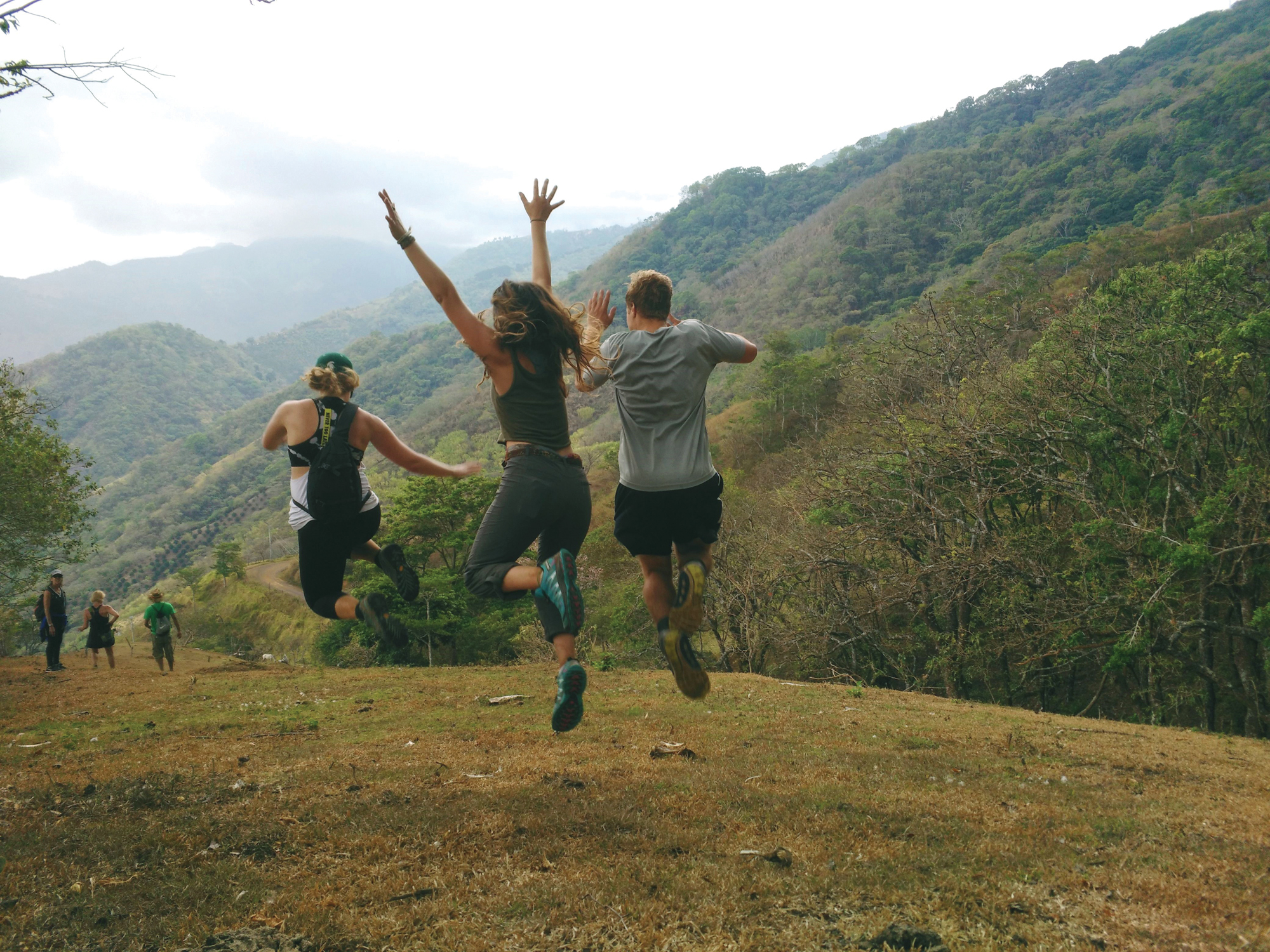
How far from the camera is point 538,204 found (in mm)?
4699

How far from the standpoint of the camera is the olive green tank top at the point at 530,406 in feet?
13.2

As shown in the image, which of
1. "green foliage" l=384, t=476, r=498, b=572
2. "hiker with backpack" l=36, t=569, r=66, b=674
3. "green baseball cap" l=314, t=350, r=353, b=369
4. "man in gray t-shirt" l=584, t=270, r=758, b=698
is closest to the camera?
"man in gray t-shirt" l=584, t=270, r=758, b=698

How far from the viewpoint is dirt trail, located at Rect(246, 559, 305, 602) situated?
58406 millimetres

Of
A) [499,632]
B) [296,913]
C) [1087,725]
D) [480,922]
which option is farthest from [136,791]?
[499,632]

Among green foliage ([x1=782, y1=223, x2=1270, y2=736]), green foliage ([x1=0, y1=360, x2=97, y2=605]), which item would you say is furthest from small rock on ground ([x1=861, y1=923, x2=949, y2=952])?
green foliage ([x1=0, y1=360, x2=97, y2=605])

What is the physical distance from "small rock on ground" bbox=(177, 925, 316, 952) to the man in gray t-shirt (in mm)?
2185

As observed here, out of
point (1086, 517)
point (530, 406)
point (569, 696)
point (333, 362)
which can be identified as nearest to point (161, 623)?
point (333, 362)

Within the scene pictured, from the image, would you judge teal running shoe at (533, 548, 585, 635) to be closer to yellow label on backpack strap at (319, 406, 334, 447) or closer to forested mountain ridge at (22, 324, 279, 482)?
yellow label on backpack strap at (319, 406, 334, 447)

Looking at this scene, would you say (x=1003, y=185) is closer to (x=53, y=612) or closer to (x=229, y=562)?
(x=229, y=562)

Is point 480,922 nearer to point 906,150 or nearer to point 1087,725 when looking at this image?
point 1087,725

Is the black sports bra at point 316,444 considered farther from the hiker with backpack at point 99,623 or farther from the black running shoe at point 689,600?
the hiker with backpack at point 99,623

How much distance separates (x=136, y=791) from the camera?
469 cm

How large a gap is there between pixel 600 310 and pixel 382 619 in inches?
94.8

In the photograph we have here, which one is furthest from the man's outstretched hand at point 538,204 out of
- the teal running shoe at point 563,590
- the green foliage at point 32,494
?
the green foliage at point 32,494
